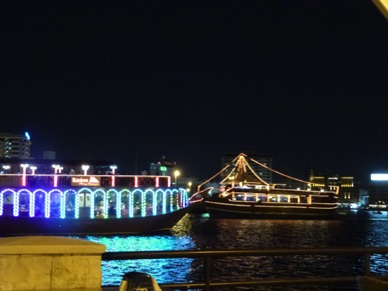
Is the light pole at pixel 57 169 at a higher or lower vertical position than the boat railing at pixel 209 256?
higher

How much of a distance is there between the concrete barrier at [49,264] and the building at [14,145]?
526ft

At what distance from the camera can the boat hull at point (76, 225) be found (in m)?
43.9

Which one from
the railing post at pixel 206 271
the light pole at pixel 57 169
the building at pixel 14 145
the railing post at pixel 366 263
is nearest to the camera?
the railing post at pixel 206 271

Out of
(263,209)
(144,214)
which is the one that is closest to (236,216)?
(263,209)

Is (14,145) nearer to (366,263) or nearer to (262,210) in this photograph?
(262,210)

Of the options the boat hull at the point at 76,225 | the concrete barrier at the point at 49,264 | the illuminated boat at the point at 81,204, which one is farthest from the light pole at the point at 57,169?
the concrete barrier at the point at 49,264

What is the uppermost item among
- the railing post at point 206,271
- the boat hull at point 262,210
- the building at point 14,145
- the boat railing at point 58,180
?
the building at point 14,145

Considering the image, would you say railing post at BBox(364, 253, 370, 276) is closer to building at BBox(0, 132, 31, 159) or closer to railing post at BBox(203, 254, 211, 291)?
railing post at BBox(203, 254, 211, 291)

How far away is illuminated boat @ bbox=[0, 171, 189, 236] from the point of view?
44.5m

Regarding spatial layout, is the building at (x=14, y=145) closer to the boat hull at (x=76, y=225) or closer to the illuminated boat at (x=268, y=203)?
the illuminated boat at (x=268, y=203)

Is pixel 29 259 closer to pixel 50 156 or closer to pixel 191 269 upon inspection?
pixel 191 269

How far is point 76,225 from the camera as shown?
44875 mm

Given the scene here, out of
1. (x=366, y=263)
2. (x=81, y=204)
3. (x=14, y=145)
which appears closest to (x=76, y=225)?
(x=81, y=204)

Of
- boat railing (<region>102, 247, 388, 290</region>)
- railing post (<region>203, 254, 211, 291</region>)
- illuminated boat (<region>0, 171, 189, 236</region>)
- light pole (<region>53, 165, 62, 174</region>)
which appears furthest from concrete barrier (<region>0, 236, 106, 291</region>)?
light pole (<region>53, 165, 62, 174</region>)
